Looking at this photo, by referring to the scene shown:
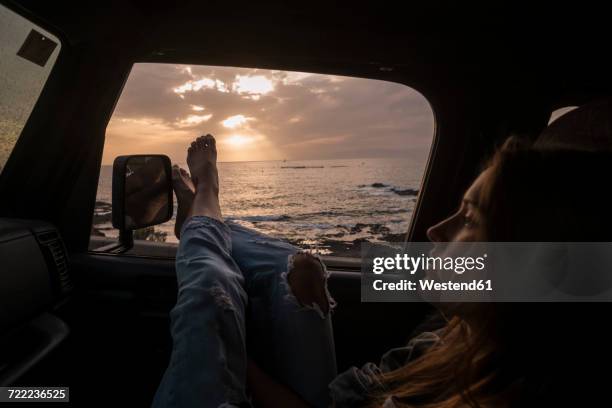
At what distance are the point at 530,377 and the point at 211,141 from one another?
1996 mm

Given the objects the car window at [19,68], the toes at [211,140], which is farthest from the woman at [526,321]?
the car window at [19,68]

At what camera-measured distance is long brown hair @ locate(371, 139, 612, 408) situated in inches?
31.5

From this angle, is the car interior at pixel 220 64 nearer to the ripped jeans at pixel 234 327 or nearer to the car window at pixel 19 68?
the car window at pixel 19 68

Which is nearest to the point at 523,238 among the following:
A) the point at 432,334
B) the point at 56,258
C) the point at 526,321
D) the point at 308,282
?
the point at 526,321

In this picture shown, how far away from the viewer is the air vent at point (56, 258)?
161cm

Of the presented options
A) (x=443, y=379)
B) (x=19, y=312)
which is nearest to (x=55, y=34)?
(x=19, y=312)

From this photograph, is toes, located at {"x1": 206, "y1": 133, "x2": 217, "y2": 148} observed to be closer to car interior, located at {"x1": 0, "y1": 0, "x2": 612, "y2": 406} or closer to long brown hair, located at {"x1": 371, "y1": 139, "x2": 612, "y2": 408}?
car interior, located at {"x1": 0, "y1": 0, "x2": 612, "y2": 406}

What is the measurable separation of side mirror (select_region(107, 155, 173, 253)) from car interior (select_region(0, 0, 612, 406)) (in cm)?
26

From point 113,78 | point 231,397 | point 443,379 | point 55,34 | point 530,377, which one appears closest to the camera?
point 530,377

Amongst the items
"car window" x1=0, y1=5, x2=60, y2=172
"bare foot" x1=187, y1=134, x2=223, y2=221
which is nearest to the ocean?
"bare foot" x1=187, y1=134, x2=223, y2=221

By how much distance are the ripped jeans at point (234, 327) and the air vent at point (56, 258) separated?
1.93 ft

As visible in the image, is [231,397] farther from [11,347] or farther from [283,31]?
[283,31]

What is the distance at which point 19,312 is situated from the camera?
1.41m

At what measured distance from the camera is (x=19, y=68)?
Result: 1.54 m
